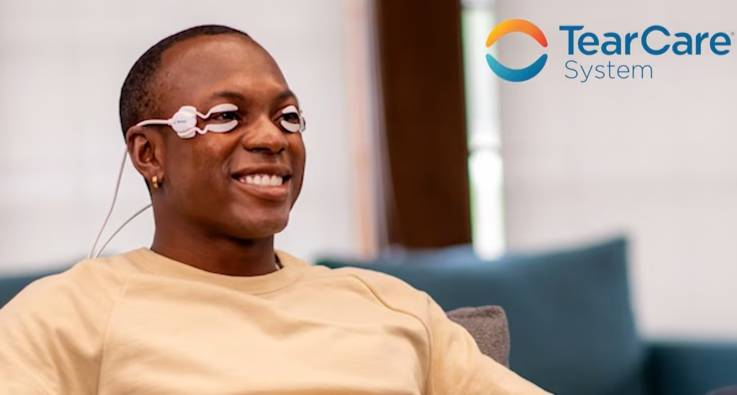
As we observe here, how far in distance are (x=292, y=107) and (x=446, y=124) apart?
1896 mm

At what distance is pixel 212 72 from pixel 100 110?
199 centimetres

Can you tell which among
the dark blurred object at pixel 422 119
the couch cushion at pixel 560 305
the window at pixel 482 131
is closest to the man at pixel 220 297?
the couch cushion at pixel 560 305

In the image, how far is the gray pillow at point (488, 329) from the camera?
1870 mm

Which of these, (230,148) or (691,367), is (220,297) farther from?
(691,367)

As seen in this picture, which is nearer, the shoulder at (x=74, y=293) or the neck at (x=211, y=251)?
the shoulder at (x=74, y=293)

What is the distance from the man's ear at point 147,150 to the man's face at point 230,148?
13mm

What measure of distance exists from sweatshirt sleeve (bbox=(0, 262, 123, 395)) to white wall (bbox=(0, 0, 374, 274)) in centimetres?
200

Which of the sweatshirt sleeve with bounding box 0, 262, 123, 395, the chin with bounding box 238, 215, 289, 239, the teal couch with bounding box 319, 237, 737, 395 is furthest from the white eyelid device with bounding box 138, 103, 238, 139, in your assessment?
the teal couch with bounding box 319, 237, 737, 395

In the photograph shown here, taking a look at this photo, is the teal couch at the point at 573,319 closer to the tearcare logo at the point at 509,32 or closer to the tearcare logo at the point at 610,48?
the tearcare logo at the point at 610,48

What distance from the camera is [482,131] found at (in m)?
3.56

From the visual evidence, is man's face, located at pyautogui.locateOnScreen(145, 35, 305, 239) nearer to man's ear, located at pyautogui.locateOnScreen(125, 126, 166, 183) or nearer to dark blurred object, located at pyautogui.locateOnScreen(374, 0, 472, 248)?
man's ear, located at pyautogui.locateOnScreen(125, 126, 166, 183)

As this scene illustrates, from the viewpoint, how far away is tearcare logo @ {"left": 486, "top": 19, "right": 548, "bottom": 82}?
3496 mm

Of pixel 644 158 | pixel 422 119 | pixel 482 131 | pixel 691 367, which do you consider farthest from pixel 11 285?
pixel 644 158

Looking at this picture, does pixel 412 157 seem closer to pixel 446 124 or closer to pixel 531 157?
pixel 446 124
